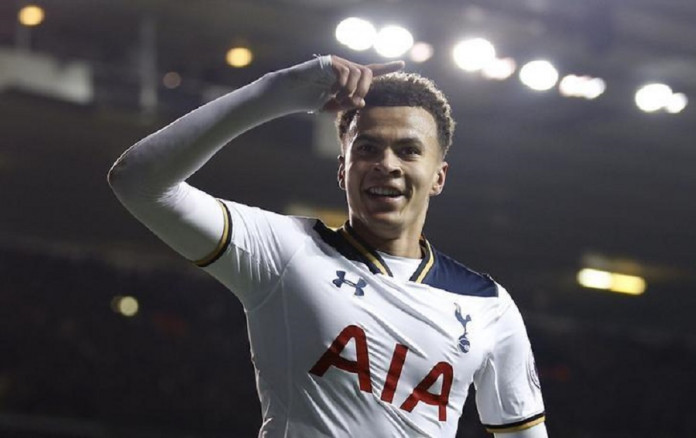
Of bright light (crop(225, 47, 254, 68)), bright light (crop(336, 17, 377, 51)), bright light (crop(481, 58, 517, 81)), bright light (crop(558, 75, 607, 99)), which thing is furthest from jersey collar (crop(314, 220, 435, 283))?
bright light (crop(225, 47, 254, 68))

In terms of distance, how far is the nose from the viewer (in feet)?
10.0

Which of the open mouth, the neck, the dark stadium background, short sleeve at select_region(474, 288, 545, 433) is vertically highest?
the dark stadium background

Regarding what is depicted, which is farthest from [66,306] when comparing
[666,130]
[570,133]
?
[666,130]

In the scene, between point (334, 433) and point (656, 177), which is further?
point (656, 177)

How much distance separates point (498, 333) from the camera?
3.27 meters

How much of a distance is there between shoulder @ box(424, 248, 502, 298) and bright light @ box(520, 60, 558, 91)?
29.5 feet

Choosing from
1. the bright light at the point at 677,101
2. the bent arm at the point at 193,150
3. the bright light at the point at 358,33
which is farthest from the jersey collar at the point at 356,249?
the bright light at the point at 677,101

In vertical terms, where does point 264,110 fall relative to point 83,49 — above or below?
below

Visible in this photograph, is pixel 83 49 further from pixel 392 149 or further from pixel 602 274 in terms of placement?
pixel 392 149

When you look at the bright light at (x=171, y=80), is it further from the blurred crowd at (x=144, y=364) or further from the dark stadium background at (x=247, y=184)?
the blurred crowd at (x=144, y=364)

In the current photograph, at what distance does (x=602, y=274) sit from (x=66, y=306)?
8.57 meters

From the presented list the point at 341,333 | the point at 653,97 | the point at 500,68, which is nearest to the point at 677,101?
the point at 653,97

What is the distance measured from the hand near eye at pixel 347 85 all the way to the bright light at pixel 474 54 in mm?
9399

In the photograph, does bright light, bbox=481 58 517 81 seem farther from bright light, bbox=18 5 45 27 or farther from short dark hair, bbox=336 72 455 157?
short dark hair, bbox=336 72 455 157
